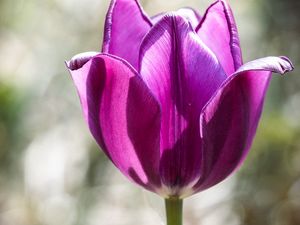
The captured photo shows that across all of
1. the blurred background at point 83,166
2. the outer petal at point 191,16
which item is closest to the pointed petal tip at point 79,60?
the outer petal at point 191,16

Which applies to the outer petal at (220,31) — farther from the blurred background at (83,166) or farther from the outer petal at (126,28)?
the blurred background at (83,166)

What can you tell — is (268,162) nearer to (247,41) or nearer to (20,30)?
(247,41)

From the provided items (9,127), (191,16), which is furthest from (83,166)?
(191,16)

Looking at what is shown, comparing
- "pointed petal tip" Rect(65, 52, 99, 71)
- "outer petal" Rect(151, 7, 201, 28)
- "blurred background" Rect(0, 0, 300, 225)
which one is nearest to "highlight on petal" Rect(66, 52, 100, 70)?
"pointed petal tip" Rect(65, 52, 99, 71)

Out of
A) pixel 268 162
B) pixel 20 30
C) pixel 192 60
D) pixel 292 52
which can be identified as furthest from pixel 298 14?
pixel 192 60

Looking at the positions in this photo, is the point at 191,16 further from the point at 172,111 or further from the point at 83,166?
the point at 83,166
